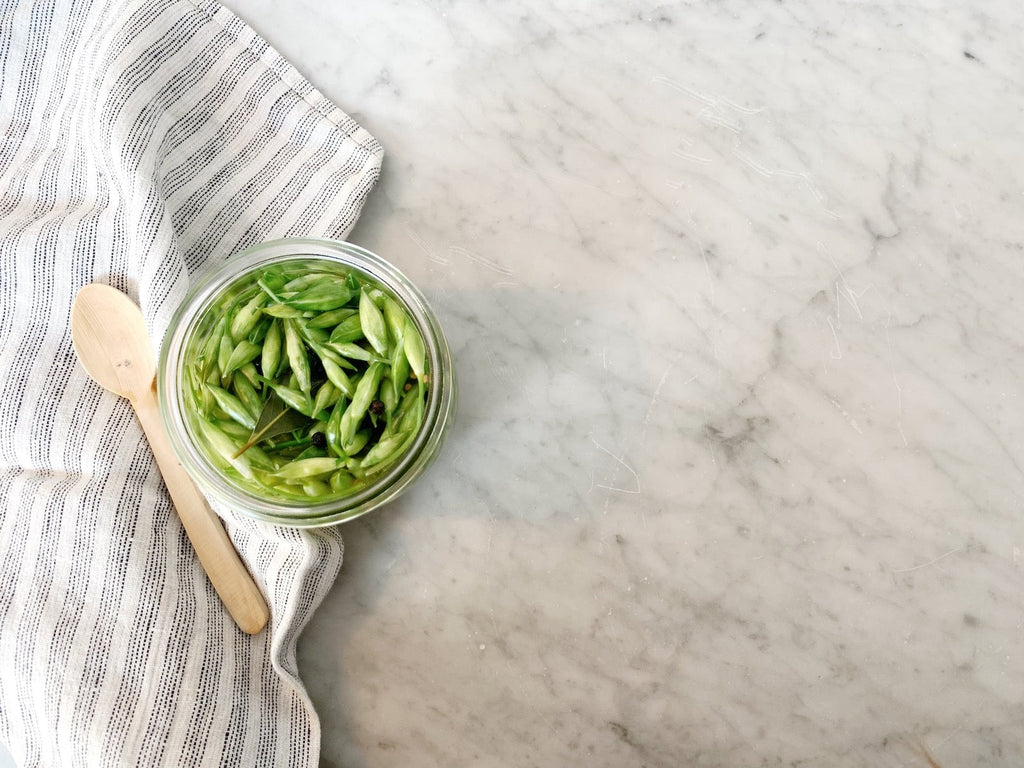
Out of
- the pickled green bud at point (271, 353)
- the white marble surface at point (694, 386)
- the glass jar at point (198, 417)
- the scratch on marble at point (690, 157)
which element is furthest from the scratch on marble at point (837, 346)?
the pickled green bud at point (271, 353)

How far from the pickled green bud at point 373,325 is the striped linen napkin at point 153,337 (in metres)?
0.12

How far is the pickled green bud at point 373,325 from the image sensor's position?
0.56 m

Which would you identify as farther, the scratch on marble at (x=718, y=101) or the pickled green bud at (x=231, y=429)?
the scratch on marble at (x=718, y=101)

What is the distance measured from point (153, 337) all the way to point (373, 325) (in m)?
0.18

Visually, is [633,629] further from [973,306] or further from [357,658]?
[973,306]

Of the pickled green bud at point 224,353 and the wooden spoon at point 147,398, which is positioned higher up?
the pickled green bud at point 224,353

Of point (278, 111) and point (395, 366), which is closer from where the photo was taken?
point (395, 366)

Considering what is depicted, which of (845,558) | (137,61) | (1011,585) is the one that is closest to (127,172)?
(137,61)

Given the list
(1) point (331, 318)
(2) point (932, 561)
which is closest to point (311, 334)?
(1) point (331, 318)

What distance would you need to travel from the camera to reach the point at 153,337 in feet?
2.03

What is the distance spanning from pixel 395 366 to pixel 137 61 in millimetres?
305

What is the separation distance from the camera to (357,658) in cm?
65

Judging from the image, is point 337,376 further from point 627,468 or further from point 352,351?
point 627,468

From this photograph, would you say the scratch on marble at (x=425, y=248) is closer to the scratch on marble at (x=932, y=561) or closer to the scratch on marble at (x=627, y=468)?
the scratch on marble at (x=627, y=468)
